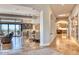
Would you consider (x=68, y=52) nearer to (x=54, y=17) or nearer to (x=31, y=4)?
(x=54, y=17)

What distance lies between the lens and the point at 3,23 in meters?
2.78

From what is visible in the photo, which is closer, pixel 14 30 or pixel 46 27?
pixel 14 30

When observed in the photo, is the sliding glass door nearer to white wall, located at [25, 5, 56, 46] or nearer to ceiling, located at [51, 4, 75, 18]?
white wall, located at [25, 5, 56, 46]

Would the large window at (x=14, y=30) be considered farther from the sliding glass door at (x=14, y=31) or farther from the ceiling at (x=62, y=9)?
the ceiling at (x=62, y=9)

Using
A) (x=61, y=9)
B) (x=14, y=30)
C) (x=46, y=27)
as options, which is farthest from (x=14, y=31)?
(x=61, y=9)

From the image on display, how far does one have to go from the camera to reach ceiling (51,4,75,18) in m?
2.76

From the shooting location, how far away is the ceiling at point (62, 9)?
2.76m

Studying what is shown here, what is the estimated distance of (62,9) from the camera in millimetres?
2912

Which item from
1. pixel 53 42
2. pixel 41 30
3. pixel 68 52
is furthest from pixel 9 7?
pixel 68 52

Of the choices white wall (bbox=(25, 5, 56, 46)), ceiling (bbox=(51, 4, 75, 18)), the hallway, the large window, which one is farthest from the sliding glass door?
ceiling (bbox=(51, 4, 75, 18))

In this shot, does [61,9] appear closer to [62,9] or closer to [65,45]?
[62,9]

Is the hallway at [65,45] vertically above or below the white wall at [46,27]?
below

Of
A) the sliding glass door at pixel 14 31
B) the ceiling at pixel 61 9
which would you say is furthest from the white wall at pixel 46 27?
the sliding glass door at pixel 14 31
